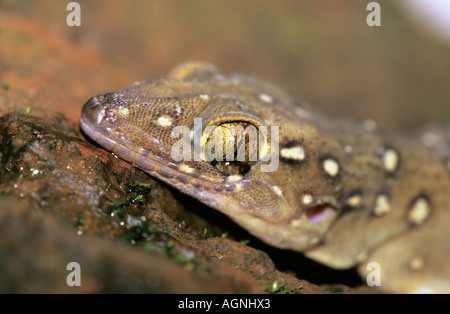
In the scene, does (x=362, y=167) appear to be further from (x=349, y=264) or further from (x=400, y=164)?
(x=349, y=264)

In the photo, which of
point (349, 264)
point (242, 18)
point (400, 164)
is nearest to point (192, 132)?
point (349, 264)

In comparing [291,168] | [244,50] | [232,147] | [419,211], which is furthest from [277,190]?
[244,50]

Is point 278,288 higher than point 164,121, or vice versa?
point 164,121

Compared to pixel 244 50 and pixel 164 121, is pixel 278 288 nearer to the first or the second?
pixel 164 121

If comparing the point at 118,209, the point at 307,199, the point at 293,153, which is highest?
the point at 293,153

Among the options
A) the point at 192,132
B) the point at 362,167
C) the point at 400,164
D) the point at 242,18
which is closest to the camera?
the point at 192,132
